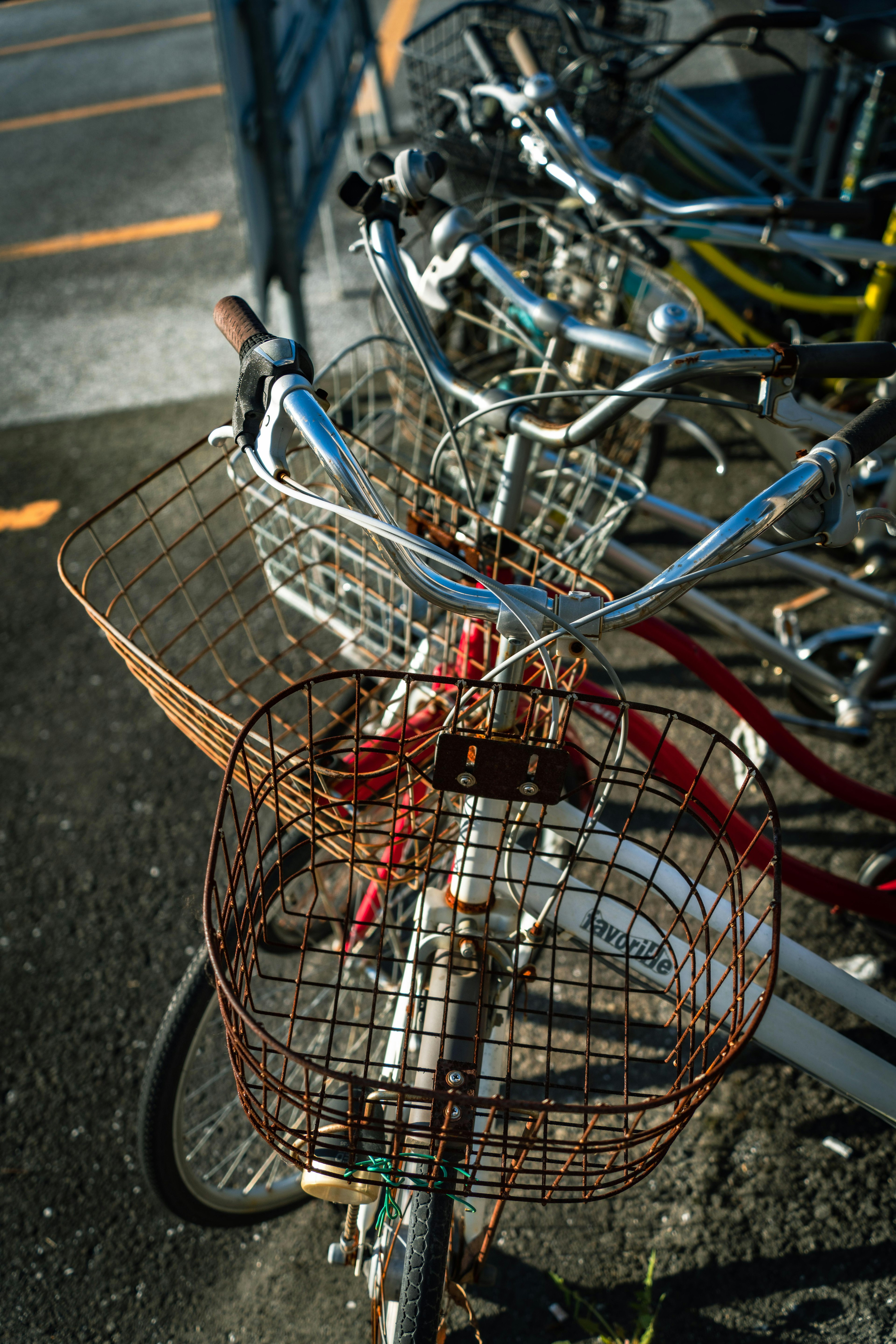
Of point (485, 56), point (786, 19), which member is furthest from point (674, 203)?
point (786, 19)

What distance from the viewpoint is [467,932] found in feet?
4.36

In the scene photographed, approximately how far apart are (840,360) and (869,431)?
216mm

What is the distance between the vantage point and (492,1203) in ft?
5.03

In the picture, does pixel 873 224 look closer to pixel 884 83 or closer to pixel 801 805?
pixel 884 83

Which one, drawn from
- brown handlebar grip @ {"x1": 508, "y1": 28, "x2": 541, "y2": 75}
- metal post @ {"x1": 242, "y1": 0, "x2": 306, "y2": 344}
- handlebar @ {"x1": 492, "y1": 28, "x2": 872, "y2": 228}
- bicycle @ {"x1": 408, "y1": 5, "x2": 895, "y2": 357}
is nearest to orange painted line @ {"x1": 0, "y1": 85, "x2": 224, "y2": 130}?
metal post @ {"x1": 242, "y1": 0, "x2": 306, "y2": 344}

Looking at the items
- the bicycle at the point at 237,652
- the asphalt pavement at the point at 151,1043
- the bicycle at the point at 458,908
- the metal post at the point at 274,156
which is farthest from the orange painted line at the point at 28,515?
the bicycle at the point at 458,908

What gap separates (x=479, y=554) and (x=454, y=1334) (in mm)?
1538

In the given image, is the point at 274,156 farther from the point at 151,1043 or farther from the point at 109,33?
the point at 109,33

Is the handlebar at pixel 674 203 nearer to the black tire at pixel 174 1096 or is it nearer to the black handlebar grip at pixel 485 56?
the black handlebar grip at pixel 485 56

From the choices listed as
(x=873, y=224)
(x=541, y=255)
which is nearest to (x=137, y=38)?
(x=873, y=224)

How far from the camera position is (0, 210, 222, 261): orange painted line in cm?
554

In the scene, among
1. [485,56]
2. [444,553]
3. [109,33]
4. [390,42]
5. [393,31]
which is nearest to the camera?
[444,553]

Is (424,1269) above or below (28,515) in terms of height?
above

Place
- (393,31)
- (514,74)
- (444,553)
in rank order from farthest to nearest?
(393,31) < (514,74) < (444,553)
